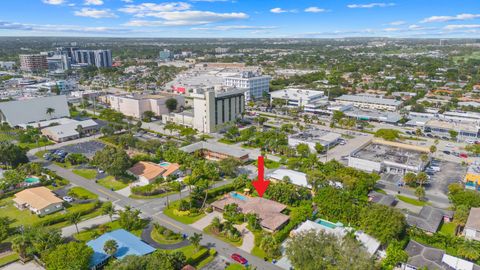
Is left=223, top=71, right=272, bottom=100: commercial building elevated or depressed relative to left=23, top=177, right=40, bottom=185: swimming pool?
elevated

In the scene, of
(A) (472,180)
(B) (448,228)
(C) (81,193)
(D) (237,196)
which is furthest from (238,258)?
(A) (472,180)

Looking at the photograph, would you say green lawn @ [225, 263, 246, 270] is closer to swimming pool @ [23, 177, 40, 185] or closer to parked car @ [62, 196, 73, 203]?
parked car @ [62, 196, 73, 203]

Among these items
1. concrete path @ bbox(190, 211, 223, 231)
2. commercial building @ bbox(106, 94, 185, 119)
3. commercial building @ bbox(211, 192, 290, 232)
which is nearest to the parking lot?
commercial building @ bbox(106, 94, 185, 119)

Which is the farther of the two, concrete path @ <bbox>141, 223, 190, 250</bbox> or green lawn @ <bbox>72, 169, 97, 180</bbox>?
green lawn @ <bbox>72, 169, 97, 180</bbox>

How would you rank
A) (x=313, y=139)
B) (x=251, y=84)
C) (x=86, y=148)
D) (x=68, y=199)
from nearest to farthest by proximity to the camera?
1. (x=68, y=199)
2. (x=86, y=148)
3. (x=313, y=139)
4. (x=251, y=84)

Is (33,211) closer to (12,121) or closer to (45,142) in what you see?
(45,142)

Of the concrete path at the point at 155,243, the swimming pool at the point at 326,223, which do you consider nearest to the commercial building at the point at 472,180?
the swimming pool at the point at 326,223

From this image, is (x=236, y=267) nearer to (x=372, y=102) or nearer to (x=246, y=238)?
(x=246, y=238)
